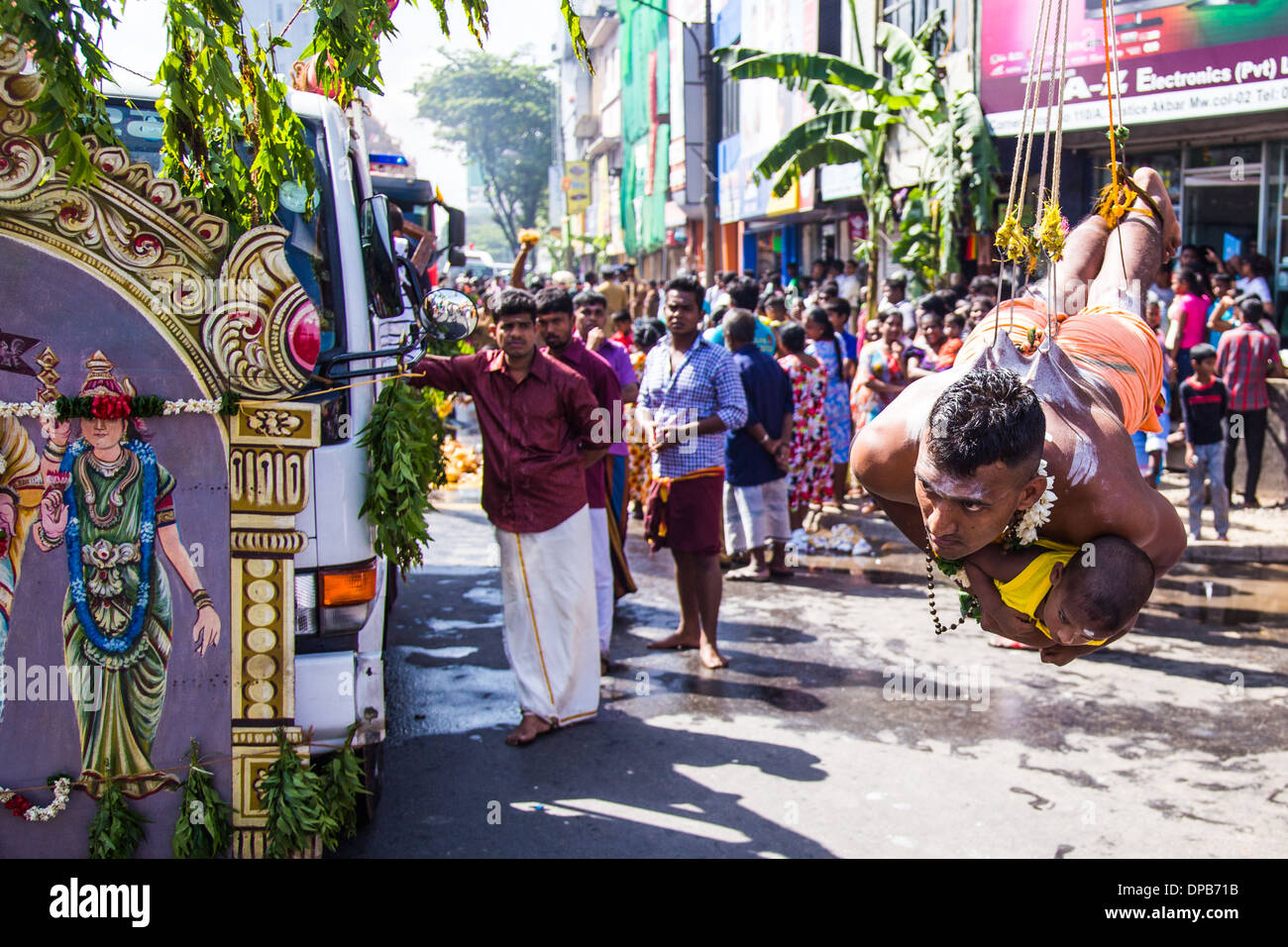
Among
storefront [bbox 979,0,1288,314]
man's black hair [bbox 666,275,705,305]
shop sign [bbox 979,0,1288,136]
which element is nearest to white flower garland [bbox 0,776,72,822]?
man's black hair [bbox 666,275,705,305]

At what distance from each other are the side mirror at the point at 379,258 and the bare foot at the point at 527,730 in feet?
6.54

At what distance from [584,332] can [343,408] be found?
15.5ft

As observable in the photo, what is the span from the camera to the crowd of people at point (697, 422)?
5629 mm

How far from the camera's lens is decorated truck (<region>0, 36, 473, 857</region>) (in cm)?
362

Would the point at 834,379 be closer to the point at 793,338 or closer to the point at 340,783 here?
the point at 793,338

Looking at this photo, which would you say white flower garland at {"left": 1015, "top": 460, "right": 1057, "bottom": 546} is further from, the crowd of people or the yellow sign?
the yellow sign

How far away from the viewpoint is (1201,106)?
10844 millimetres

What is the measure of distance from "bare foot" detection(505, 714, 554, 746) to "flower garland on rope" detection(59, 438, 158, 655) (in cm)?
220

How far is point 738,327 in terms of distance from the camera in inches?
317

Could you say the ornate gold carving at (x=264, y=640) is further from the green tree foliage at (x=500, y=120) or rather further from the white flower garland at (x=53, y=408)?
the green tree foliage at (x=500, y=120)

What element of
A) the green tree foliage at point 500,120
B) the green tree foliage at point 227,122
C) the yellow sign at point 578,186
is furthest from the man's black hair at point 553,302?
the green tree foliage at point 500,120
